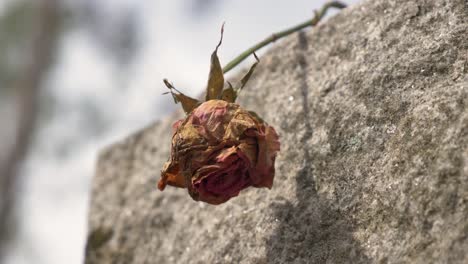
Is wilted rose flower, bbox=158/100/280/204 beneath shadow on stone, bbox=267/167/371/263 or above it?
above

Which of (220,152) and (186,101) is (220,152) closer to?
(220,152)

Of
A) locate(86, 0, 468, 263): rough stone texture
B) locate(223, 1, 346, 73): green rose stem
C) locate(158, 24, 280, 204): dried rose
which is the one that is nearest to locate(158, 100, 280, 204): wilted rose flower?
locate(158, 24, 280, 204): dried rose

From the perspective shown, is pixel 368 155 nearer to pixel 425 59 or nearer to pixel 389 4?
pixel 425 59

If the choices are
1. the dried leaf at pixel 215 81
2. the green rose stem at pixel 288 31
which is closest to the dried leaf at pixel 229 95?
the dried leaf at pixel 215 81

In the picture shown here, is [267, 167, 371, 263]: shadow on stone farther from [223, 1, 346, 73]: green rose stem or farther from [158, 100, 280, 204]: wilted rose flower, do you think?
[223, 1, 346, 73]: green rose stem

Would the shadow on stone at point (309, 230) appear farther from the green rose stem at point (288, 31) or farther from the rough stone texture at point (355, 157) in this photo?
the green rose stem at point (288, 31)

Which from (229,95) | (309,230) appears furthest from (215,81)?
(309,230)

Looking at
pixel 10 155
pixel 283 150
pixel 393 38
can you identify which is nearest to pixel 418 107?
pixel 393 38

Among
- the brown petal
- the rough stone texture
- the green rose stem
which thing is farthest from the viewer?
the green rose stem
